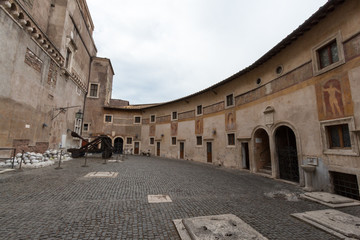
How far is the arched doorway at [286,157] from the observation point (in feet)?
28.4

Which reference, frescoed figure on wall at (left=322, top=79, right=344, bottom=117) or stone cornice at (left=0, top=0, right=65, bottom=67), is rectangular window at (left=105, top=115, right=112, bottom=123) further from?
frescoed figure on wall at (left=322, top=79, right=344, bottom=117)

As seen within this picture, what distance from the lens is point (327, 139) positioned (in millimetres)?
6766

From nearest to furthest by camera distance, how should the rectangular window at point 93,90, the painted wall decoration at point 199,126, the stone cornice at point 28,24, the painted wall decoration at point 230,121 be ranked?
the stone cornice at point 28,24, the painted wall decoration at point 230,121, the painted wall decoration at point 199,126, the rectangular window at point 93,90

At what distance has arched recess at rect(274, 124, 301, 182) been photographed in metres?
8.61

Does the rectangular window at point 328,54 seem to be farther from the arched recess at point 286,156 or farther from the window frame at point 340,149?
the arched recess at point 286,156

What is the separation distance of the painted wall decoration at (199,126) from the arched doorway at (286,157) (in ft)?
25.0

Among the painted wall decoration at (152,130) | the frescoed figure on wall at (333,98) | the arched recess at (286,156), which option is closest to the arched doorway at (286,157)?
the arched recess at (286,156)

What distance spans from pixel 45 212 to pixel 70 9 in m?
17.8

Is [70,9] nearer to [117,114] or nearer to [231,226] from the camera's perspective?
[117,114]

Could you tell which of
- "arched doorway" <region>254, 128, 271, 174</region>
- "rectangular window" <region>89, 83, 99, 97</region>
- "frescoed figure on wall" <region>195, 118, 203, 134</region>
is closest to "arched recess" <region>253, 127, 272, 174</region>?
"arched doorway" <region>254, 128, 271, 174</region>

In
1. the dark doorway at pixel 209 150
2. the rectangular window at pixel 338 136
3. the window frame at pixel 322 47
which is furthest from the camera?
the dark doorway at pixel 209 150

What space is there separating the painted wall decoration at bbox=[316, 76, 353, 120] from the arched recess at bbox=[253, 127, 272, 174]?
4.19 m

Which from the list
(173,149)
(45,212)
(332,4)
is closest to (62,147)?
(173,149)

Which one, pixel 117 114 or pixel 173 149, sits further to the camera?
pixel 117 114
